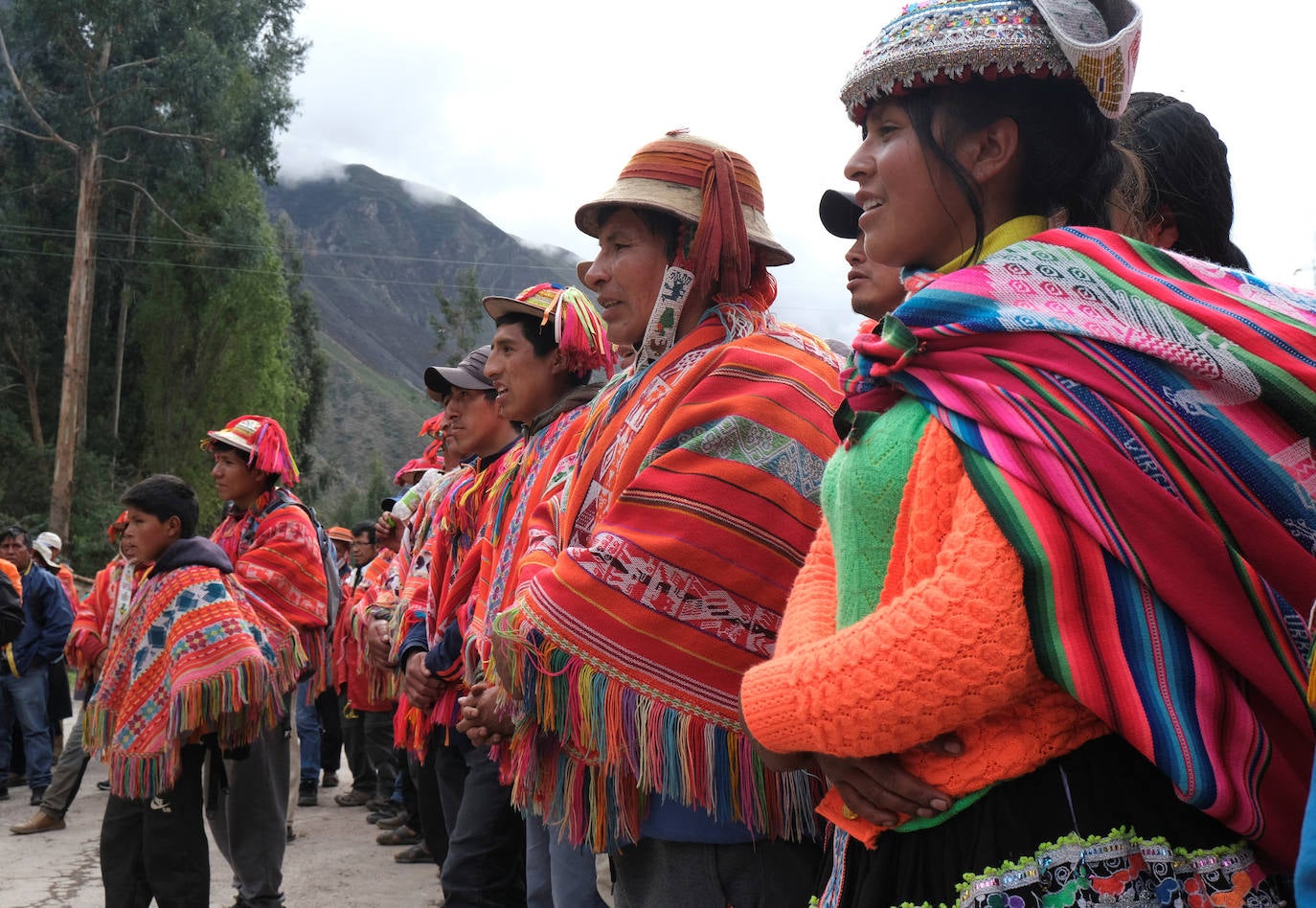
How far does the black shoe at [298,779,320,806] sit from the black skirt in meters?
9.71

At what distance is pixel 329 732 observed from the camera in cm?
1202

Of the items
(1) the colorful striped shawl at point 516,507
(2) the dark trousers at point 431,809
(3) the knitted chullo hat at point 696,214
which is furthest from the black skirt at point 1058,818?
(2) the dark trousers at point 431,809

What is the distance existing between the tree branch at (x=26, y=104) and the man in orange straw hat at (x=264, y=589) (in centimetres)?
2557

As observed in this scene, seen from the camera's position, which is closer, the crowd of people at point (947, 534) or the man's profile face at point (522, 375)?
the crowd of people at point (947, 534)

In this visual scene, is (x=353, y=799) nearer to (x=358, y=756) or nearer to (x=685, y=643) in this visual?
(x=358, y=756)

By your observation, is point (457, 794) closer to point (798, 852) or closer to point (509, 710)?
point (509, 710)

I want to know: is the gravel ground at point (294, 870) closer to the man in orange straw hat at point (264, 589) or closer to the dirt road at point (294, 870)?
the dirt road at point (294, 870)

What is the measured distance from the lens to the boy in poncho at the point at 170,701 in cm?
498

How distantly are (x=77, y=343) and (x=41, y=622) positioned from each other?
62.4 ft

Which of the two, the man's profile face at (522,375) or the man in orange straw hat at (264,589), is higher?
the man's profile face at (522,375)

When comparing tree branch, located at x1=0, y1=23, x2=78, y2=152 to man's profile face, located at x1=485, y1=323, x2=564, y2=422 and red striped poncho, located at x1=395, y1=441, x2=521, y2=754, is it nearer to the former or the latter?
red striped poncho, located at x1=395, y1=441, x2=521, y2=754

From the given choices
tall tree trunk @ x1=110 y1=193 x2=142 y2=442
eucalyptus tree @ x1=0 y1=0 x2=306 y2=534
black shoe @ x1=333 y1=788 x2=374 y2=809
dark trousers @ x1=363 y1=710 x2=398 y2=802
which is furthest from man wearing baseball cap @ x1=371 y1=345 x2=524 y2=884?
tall tree trunk @ x1=110 y1=193 x2=142 y2=442

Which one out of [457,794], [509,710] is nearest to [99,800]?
[457,794]

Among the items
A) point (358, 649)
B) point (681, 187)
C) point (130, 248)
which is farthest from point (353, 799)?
point (130, 248)
